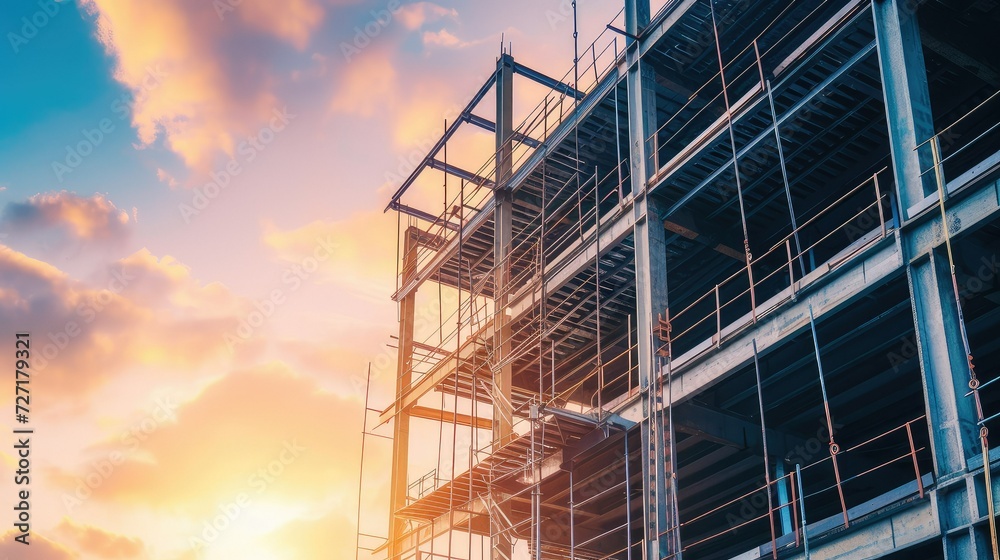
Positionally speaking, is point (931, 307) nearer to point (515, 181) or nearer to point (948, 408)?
point (948, 408)

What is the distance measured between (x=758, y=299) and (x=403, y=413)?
41.4 feet

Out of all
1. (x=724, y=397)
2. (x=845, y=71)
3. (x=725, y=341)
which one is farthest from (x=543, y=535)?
(x=845, y=71)

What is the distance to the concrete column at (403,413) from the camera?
27266 mm

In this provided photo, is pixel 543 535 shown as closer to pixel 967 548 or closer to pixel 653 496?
pixel 653 496

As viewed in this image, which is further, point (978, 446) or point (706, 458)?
point (706, 458)

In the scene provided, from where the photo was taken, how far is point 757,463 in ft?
65.4

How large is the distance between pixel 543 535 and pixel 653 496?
29.2ft

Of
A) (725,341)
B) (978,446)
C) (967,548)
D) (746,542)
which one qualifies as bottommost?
(967,548)

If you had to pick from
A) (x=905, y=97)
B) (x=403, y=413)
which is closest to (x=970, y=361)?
(x=905, y=97)

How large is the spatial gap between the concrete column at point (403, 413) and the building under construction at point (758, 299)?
17 centimetres

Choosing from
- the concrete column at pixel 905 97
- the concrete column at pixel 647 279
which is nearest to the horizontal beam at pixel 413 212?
the concrete column at pixel 647 279

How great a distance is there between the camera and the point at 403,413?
28.9 metres

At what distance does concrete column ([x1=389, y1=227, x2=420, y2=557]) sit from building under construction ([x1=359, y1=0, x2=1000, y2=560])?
165 millimetres

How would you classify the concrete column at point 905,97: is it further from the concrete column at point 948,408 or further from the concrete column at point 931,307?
the concrete column at point 948,408
